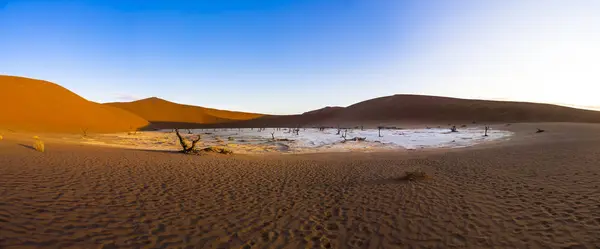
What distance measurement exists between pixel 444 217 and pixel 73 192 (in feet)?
32.8

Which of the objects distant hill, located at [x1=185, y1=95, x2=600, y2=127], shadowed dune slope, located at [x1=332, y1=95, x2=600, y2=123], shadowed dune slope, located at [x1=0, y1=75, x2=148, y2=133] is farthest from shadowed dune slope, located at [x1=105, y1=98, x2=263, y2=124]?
shadowed dune slope, located at [x1=332, y1=95, x2=600, y2=123]

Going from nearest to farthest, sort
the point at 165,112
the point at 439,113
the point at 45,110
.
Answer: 1. the point at 45,110
2. the point at 439,113
3. the point at 165,112

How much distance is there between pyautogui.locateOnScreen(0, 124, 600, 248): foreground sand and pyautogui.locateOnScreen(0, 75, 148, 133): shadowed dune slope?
119 feet

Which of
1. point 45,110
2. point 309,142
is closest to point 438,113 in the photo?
point 309,142

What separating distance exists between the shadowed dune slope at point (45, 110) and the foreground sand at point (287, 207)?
3626 cm

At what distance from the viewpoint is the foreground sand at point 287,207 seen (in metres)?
5.23

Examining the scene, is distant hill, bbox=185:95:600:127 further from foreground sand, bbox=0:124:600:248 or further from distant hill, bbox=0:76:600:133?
foreground sand, bbox=0:124:600:248

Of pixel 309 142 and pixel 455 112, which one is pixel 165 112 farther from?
pixel 455 112

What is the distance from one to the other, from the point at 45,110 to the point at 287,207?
55.2 metres

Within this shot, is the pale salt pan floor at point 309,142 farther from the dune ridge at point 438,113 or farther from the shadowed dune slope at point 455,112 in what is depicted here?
the shadowed dune slope at point 455,112

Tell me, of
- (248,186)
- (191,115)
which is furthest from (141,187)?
(191,115)

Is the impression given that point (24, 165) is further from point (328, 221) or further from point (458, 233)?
point (458, 233)

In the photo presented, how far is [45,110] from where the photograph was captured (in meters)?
43.5

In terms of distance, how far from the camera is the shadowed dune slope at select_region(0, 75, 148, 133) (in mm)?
37938
